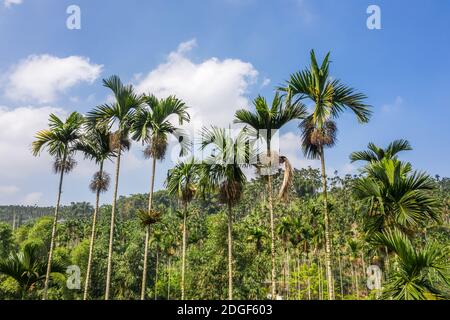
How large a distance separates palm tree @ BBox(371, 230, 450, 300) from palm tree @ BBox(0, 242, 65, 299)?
38.4 feet

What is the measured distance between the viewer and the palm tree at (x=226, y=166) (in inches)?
606

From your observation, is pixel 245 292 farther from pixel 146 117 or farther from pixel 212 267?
pixel 146 117

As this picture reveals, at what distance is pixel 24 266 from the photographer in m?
12.1

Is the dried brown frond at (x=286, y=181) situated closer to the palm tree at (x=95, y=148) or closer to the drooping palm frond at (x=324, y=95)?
the drooping palm frond at (x=324, y=95)

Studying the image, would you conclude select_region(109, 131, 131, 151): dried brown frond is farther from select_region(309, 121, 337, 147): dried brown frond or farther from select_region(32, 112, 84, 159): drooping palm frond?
select_region(309, 121, 337, 147): dried brown frond

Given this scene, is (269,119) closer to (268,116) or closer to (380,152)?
(268,116)

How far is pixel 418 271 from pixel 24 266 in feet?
40.8

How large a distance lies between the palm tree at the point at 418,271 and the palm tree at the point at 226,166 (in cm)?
927

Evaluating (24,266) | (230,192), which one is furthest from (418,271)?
(24,266)

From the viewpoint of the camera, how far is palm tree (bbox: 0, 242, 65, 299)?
1196cm

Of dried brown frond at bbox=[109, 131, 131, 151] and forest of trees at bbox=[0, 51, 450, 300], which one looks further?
dried brown frond at bbox=[109, 131, 131, 151]

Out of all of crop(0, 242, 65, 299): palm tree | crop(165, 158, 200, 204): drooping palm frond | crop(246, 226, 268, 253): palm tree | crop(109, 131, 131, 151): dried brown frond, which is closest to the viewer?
crop(0, 242, 65, 299): palm tree

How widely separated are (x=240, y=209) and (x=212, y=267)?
9752 centimetres

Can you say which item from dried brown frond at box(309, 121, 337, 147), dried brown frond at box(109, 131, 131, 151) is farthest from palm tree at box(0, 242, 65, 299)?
dried brown frond at box(309, 121, 337, 147)
